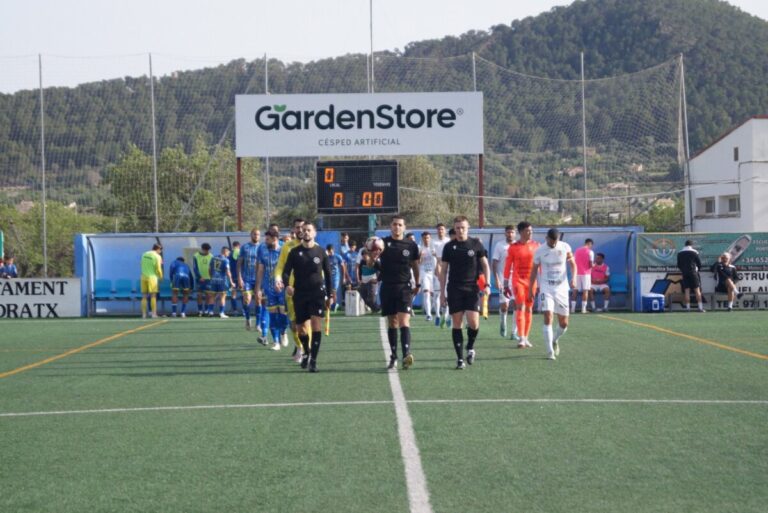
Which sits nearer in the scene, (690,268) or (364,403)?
(364,403)

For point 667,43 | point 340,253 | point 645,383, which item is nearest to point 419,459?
point 645,383

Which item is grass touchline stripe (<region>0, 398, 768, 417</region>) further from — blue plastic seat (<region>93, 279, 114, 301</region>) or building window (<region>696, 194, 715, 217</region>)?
building window (<region>696, 194, 715, 217</region>)

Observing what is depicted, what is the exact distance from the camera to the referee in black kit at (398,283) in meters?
13.0

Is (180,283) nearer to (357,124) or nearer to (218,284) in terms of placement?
(218,284)

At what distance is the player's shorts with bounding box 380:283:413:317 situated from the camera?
42.7ft

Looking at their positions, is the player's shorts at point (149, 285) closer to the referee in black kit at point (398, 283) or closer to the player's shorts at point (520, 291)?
the player's shorts at point (520, 291)

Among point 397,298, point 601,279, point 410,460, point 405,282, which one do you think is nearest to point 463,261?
point 405,282

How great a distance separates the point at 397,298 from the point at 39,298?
18.1 meters

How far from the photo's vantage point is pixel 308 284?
13102 millimetres

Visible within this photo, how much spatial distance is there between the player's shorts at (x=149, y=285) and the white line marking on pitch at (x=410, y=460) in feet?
56.7

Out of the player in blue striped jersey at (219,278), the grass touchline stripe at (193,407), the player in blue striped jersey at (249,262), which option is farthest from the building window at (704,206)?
the grass touchline stripe at (193,407)

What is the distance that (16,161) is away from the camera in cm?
3797

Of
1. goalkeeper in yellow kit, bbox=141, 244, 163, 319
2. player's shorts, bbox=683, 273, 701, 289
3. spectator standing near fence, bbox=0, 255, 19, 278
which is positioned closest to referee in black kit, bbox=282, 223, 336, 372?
goalkeeper in yellow kit, bbox=141, 244, 163, 319

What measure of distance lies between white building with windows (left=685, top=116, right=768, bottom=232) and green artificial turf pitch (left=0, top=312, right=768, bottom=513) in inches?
1302
